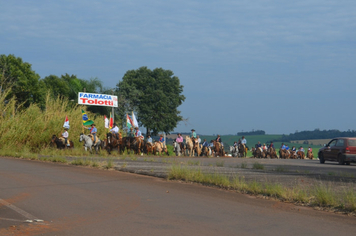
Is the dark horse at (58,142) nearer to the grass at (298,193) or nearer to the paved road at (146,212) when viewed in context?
the grass at (298,193)

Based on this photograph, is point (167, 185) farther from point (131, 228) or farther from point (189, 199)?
point (131, 228)

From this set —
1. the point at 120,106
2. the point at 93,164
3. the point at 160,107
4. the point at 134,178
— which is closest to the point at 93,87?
the point at 120,106

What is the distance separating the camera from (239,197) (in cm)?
1184

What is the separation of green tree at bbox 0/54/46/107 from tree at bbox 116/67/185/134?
47.3 feet

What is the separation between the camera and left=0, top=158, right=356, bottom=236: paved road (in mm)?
7699

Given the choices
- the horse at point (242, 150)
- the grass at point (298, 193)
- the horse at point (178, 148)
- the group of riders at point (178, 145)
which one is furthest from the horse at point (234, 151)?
the grass at point (298, 193)

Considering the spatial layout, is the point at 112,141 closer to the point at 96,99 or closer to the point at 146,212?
the point at 96,99

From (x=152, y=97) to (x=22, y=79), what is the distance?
23.6 meters

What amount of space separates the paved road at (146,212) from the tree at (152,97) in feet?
202

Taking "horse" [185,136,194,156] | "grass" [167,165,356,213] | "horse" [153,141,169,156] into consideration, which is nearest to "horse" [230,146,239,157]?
"horse" [185,136,194,156]

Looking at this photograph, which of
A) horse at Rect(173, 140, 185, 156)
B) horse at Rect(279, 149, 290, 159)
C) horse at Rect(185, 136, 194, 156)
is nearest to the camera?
horse at Rect(173, 140, 185, 156)

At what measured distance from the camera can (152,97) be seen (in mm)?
78625

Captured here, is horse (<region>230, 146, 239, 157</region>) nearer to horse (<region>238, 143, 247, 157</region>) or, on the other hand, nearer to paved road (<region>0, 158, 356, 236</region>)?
horse (<region>238, 143, 247, 157</region>)

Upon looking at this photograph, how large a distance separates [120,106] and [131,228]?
217 ft
